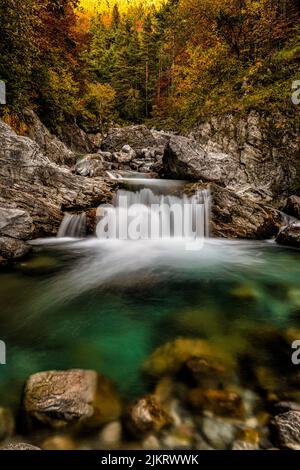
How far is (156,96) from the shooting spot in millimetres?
36094

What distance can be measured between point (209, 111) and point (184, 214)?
1001 cm

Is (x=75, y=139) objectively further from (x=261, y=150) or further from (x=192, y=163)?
(x=261, y=150)

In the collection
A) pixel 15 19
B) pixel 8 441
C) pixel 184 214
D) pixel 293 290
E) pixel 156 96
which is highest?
pixel 156 96

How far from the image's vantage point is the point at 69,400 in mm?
2848

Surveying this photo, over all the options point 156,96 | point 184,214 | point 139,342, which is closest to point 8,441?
point 139,342

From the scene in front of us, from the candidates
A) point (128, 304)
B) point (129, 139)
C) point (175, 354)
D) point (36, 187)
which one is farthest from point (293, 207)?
point (129, 139)

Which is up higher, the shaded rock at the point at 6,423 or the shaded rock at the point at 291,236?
the shaded rock at the point at 291,236

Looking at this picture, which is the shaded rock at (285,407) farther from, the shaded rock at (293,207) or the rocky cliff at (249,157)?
the rocky cliff at (249,157)

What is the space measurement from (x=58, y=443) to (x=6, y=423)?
62cm

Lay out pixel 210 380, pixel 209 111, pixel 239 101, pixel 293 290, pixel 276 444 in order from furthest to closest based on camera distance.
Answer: pixel 209 111 < pixel 239 101 < pixel 293 290 < pixel 210 380 < pixel 276 444

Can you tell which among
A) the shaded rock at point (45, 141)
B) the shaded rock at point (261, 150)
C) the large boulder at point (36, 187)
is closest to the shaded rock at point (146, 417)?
the large boulder at point (36, 187)

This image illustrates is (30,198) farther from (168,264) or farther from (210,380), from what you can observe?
(210,380)

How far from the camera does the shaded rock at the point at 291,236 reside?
9.25 meters

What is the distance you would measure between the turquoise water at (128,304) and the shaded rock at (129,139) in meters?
16.6
